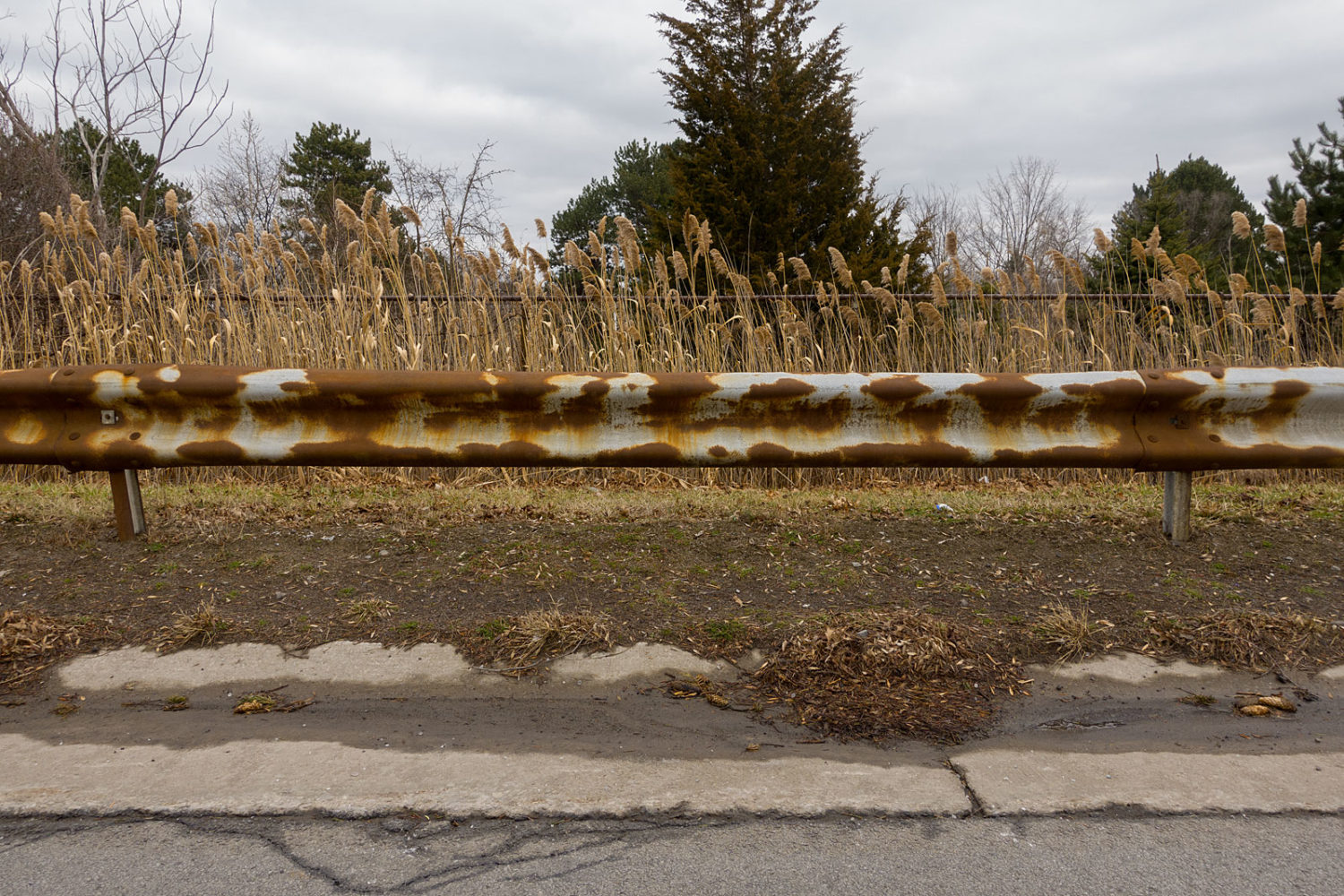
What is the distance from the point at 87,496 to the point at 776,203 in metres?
13.4

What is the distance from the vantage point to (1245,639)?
2914 millimetres

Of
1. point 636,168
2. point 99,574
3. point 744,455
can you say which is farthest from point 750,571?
point 636,168

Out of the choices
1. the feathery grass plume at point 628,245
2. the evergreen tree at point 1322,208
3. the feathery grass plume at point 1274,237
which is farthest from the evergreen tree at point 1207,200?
the feathery grass plume at point 628,245

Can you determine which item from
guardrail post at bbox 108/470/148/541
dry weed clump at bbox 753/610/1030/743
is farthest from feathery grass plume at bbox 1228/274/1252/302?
guardrail post at bbox 108/470/148/541

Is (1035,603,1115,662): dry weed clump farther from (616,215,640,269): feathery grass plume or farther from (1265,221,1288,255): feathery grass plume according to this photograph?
(1265,221,1288,255): feathery grass plume

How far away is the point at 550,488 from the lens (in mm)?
5535

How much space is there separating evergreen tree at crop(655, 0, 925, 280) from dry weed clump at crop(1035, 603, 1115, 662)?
12.4 metres

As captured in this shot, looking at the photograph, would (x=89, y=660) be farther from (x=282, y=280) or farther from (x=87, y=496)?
(x=282, y=280)

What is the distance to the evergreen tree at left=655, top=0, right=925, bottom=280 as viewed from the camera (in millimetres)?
16141

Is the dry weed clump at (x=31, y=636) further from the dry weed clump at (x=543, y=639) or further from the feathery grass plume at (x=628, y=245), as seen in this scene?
the feathery grass plume at (x=628, y=245)

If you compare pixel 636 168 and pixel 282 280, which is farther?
pixel 636 168

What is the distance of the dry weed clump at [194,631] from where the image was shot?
296 cm

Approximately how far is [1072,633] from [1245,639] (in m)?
0.56

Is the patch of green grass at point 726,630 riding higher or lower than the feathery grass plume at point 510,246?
lower
